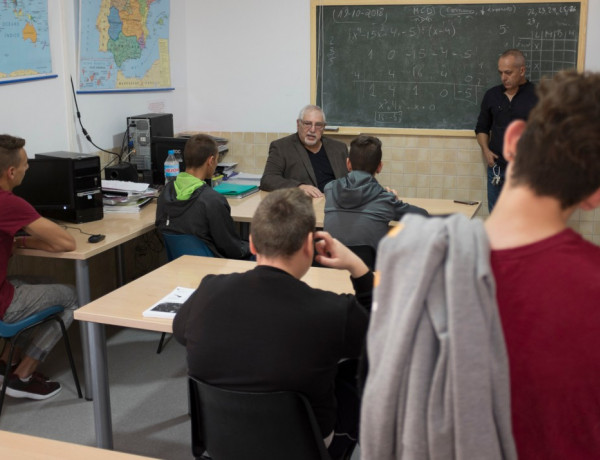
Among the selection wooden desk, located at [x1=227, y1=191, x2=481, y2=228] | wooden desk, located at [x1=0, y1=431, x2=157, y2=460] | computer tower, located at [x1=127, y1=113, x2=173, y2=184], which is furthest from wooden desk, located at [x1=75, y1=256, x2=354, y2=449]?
computer tower, located at [x1=127, y1=113, x2=173, y2=184]

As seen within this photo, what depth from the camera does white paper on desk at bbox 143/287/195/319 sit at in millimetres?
2412

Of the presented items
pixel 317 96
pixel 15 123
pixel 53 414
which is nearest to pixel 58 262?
pixel 15 123

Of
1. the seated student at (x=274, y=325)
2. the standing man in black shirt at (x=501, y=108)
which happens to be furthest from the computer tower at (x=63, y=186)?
the standing man in black shirt at (x=501, y=108)

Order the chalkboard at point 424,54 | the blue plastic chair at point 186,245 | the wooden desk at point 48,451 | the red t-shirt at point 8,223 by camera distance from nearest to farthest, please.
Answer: the wooden desk at point 48,451, the red t-shirt at point 8,223, the blue plastic chair at point 186,245, the chalkboard at point 424,54

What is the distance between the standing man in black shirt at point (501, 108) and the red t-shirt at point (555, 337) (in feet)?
14.1

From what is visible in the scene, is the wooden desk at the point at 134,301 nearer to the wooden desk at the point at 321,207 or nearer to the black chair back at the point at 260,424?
the black chair back at the point at 260,424

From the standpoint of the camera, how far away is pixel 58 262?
4.36 m

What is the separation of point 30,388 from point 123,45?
2590 millimetres

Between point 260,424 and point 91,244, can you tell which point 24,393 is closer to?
point 91,244

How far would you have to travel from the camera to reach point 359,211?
10.9 feet

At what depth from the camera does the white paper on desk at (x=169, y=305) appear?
241cm

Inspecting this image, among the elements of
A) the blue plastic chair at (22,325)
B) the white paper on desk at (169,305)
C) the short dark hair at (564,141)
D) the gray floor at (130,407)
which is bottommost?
the gray floor at (130,407)

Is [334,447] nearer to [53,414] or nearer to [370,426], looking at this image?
[370,426]

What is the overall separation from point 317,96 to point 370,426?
4924mm
